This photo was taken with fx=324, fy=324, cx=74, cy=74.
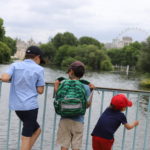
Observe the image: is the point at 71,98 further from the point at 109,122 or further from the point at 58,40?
the point at 58,40

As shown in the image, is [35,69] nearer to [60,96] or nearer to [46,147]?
[60,96]

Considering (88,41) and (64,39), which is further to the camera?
(64,39)

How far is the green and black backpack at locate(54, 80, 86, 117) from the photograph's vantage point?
13.6ft

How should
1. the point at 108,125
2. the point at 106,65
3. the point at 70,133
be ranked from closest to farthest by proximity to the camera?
the point at 108,125
the point at 70,133
the point at 106,65

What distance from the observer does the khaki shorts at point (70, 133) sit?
4293 millimetres

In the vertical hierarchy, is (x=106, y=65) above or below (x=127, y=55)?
below

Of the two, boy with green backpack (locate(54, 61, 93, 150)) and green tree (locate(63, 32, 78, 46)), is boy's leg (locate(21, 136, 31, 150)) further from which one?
green tree (locate(63, 32, 78, 46))

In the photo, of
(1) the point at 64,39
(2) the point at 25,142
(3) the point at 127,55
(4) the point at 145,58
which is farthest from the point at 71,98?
(3) the point at 127,55

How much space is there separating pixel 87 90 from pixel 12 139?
25.1 ft

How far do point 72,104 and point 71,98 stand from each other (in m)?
0.08

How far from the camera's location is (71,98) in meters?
4.13

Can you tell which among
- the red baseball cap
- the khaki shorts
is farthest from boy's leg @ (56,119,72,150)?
the red baseball cap

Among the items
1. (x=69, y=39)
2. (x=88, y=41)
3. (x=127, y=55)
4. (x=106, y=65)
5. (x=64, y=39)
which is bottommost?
(x=106, y=65)

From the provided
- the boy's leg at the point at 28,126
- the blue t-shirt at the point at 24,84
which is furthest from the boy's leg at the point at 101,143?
the blue t-shirt at the point at 24,84
